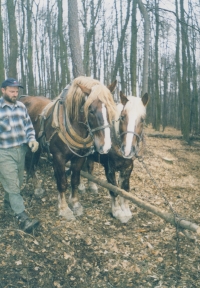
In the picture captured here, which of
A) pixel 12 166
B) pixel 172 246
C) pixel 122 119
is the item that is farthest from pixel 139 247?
pixel 12 166

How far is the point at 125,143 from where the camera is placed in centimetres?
405

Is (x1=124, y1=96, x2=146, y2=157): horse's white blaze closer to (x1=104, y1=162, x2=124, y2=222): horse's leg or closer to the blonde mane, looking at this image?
the blonde mane

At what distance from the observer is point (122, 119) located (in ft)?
13.9

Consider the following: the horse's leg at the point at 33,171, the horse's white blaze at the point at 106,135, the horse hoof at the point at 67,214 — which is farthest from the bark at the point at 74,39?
the horse hoof at the point at 67,214

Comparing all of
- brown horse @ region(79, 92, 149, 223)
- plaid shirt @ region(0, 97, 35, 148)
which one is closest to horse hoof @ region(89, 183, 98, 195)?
brown horse @ region(79, 92, 149, 223)

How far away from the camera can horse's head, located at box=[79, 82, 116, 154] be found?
12.4ft

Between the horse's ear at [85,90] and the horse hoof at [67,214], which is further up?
the horse's ear at [85,90]

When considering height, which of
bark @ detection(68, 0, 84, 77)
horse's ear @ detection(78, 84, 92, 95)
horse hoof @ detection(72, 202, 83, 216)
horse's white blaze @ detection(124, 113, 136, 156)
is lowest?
horse hoof @ detection(72, 202, 83, 216)

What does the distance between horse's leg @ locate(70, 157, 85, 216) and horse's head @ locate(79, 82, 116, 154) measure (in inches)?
37.1

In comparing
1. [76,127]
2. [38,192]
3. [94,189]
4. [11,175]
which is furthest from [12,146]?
[94,189]

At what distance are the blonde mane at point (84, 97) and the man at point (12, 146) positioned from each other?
2.40 ft

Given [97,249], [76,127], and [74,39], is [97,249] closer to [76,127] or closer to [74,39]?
[76,127]

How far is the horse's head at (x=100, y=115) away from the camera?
3.78 metres

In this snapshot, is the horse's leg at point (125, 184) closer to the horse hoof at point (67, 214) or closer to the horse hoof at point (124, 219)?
the horse hoof at point (124, 219)
